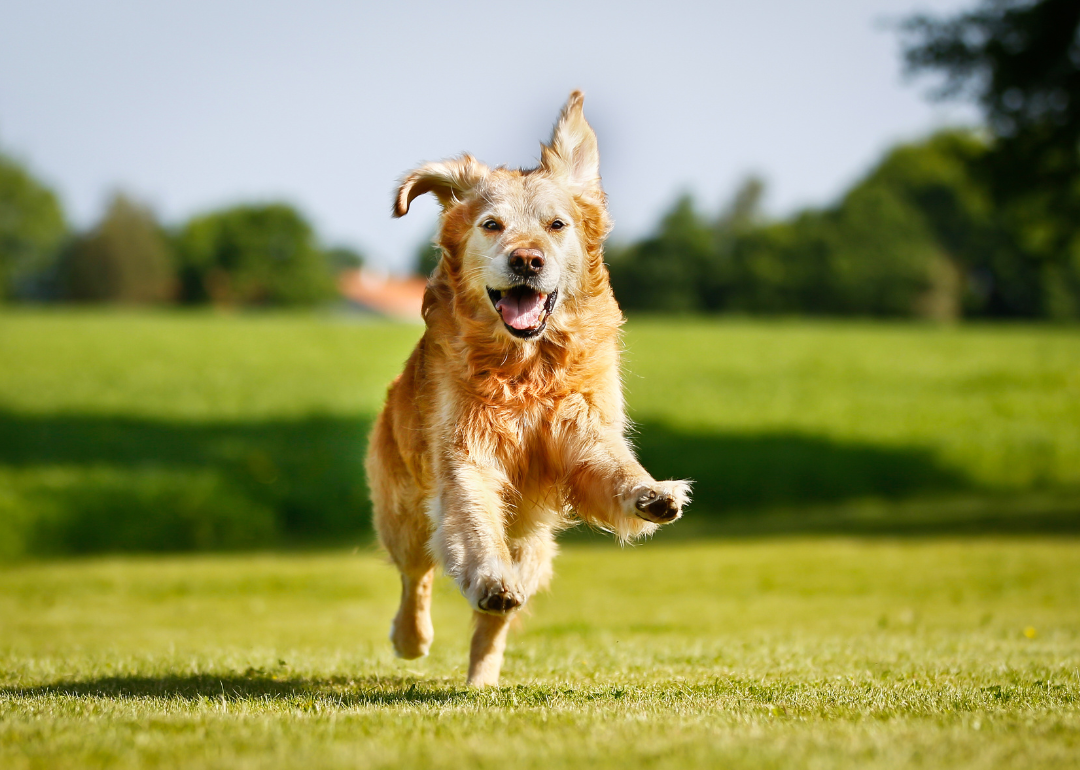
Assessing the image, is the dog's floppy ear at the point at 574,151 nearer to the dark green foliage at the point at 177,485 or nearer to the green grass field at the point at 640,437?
the green grass field at the point at 640,437

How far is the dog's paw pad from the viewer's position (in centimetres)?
425

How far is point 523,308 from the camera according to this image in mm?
5070

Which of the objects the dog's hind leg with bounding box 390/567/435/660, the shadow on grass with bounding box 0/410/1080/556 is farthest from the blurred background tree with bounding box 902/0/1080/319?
the dog's hind leg with bounding box 390/567/435/660

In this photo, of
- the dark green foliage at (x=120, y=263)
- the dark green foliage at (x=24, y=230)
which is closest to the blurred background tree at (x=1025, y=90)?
the dark green foliage at (x=120, y=263)

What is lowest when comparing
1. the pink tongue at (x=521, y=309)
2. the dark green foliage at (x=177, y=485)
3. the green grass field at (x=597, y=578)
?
the dark green foliage at (x=177, y=485)

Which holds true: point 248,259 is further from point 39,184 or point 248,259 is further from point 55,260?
point 39,184

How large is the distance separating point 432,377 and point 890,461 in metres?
20.0

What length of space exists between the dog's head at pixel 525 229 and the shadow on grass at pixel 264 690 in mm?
1770

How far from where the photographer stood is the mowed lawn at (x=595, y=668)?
3.34 m

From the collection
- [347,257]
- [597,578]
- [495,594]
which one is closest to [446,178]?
[495,594]

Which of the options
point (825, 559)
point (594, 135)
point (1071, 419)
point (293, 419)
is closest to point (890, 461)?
point (1071, 419)

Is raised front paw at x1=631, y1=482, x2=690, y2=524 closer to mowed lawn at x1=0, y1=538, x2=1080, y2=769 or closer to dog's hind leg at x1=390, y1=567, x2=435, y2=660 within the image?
mowed lawn at x1=0, y1=538, x2=1080, y2=769

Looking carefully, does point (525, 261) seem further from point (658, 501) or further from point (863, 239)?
point (863, 239)

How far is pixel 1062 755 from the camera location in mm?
3207
